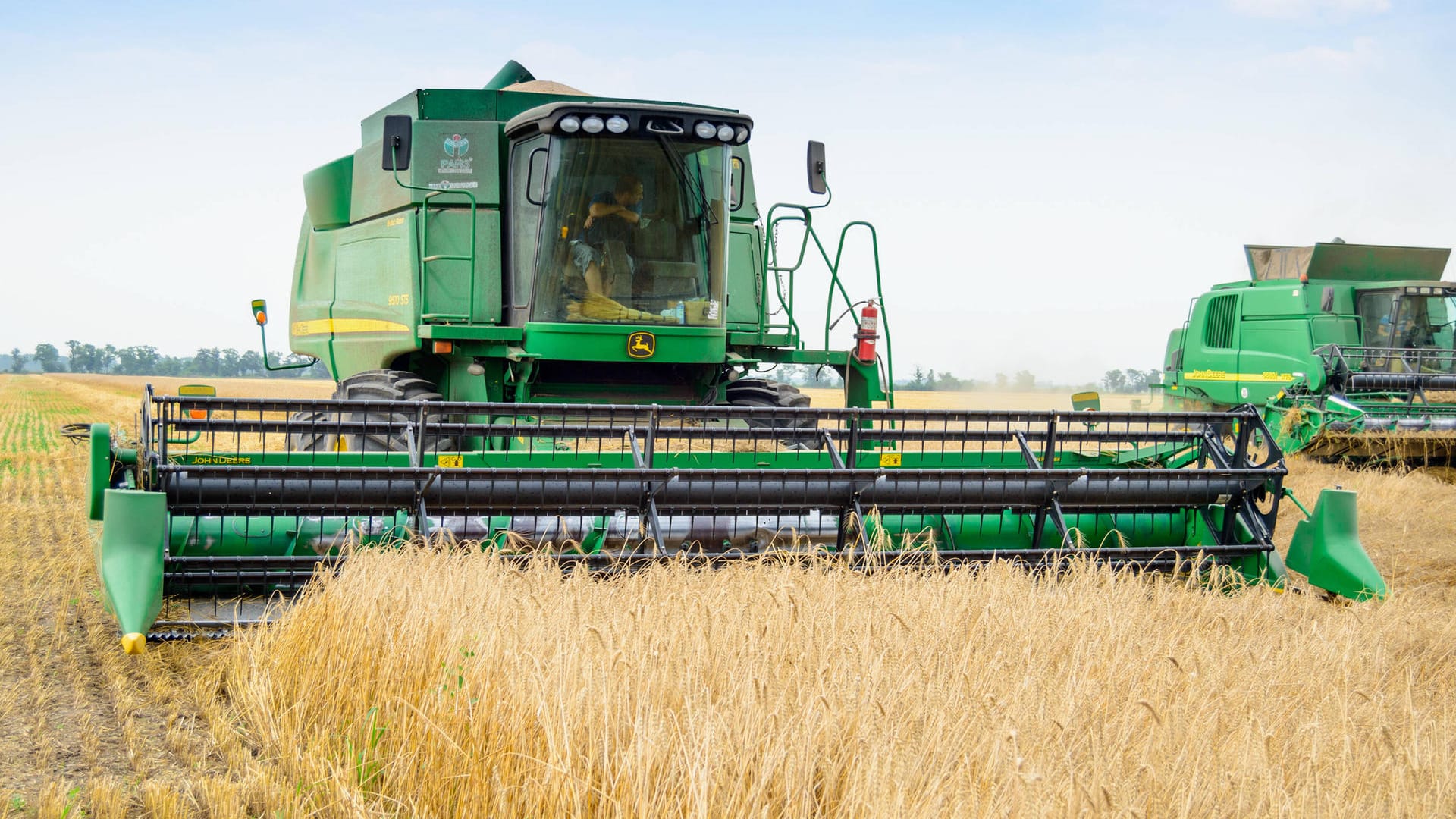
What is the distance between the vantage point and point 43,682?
3.79 metres

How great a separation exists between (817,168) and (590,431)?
218 cm

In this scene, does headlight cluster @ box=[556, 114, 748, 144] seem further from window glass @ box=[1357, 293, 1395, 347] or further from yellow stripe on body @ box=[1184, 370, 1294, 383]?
window glass @ box=[1357, 293, 1395, 347]

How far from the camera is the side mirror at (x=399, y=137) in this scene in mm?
6094

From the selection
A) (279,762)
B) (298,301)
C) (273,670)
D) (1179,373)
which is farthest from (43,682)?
(1179,373)

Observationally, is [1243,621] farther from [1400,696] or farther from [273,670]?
[273,670]

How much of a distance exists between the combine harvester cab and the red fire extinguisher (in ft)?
21.1

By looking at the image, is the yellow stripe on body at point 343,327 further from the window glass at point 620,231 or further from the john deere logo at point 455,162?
the window glass at point 620,231

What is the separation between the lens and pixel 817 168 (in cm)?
672

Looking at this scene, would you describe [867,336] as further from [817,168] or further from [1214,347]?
[1214,347]

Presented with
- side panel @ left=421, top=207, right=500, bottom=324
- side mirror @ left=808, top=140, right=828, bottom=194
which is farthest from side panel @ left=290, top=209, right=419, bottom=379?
side mirror @ left=808, top=140, right=828, bottom=194

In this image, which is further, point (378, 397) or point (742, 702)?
point (378, 397)

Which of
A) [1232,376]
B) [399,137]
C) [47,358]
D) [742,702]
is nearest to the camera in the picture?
[742,702]

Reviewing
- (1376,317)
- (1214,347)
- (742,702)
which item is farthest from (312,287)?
(1376,317)

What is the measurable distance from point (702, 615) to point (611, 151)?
12.6 feet
